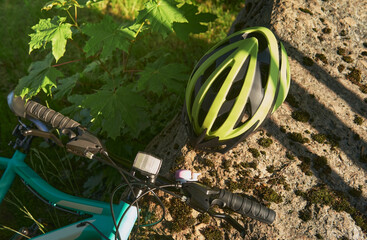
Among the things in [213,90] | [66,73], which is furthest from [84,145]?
[66,73]

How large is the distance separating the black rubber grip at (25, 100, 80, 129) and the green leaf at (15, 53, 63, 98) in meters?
0.21

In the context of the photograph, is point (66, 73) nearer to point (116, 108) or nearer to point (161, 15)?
point (116, 108)

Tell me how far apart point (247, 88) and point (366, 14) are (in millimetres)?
1852

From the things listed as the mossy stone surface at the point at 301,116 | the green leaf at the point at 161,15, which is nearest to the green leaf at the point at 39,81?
the green leaf at the point at 161,15

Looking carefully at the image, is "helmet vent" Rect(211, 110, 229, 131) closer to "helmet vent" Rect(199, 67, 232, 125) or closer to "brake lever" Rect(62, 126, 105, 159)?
"helmet vent" Rect(199, 67, 232, 125)

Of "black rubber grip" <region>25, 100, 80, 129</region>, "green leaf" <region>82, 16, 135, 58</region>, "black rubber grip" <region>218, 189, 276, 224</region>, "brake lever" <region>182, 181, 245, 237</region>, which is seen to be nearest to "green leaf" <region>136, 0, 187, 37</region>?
"green leaf" <region>82, 16, 135, 58</region>

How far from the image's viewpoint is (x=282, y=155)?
86.9 inches

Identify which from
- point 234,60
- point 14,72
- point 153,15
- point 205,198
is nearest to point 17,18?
point 14,72

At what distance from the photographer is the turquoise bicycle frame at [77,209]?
1801 millimetres

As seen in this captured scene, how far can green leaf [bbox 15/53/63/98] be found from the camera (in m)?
2.29

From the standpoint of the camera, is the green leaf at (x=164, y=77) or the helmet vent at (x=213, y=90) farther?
the green leaf at (x=164, y=77)

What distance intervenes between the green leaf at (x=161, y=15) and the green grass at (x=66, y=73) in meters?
0.70

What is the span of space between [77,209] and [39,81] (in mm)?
1147

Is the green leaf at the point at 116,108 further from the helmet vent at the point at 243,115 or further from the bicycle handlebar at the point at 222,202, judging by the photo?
the bicycle handlebar at the point at 222,202
